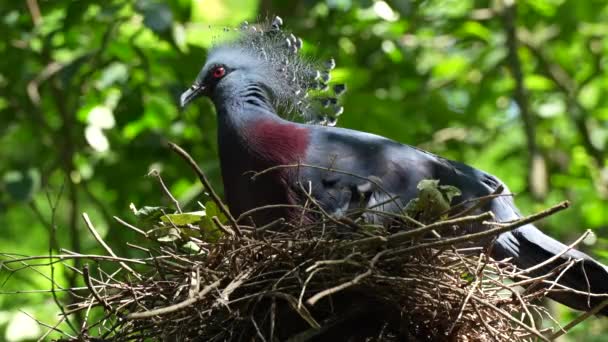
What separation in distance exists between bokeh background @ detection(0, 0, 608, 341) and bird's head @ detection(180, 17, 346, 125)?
1.17 m

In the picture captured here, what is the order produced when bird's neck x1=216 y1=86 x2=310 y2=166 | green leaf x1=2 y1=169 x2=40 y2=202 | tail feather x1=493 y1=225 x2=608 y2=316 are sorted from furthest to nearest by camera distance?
green leaf x1=2 y1=169 x2=40 y2=202
bird's neck x1=216 y1=86 x2=310 y2=166
tail feather x1=493 y1=225 x2=608 y2=316

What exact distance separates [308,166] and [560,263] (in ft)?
3.42

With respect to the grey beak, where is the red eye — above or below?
above

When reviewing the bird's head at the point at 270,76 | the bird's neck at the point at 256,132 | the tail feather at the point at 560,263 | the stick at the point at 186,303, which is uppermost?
the bird's head at the point at 270,76

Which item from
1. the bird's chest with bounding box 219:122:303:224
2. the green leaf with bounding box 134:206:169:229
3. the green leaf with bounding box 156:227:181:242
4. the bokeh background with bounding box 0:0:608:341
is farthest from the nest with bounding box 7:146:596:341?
the bokeh background with bounding box 0:0:608:341

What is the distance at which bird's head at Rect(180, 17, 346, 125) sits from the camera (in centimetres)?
416

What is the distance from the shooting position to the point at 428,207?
3004mm

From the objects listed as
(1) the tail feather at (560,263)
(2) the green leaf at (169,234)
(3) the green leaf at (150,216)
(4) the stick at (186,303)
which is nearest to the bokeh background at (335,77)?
(3) the green leaf at (150,216)

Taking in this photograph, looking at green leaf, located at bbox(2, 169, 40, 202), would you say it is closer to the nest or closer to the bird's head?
the bird's head

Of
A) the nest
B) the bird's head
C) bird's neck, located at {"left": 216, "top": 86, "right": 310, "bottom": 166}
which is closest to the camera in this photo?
the nest

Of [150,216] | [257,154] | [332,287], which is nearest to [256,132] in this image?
[257,154]

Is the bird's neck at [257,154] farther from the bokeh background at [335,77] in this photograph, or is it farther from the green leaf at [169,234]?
the bokeh background at [335,77]

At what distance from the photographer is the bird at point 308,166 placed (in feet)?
11.5

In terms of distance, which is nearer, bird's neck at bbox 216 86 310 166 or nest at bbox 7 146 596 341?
nest at bbox 7 146 596 341
